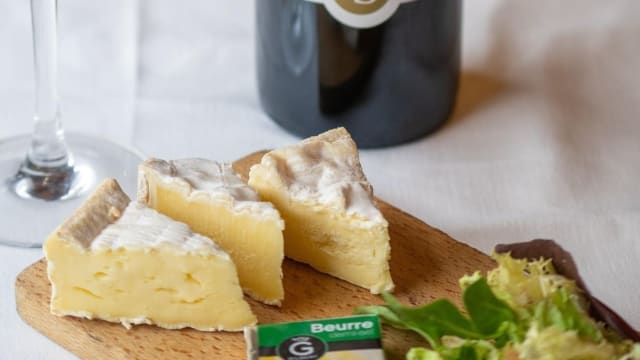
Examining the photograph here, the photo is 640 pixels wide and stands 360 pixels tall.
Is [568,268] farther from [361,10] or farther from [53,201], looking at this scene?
[53,201]

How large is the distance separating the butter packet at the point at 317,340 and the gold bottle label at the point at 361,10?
1.34 ft

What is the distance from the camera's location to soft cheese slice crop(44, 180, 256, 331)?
3.74ft

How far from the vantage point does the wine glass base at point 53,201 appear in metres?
1.37

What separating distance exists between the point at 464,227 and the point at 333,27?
0.24 m

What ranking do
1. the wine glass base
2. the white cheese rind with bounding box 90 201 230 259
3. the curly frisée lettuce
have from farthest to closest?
the wine glass base
the white cheese rind with bounding box 90 201 230 259
the curly frisée lettuce

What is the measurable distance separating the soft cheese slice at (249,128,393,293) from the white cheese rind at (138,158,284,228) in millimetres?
22

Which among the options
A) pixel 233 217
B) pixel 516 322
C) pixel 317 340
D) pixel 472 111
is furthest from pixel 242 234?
pixel 472 111

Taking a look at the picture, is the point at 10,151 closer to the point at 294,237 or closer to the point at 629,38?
the point at 294,237

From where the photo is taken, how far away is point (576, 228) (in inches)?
55.7

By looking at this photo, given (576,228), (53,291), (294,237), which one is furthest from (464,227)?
(53,291)

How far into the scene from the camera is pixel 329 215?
1.21 metres

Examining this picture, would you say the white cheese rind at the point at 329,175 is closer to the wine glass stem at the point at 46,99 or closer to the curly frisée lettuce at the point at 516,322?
the curly frisée lettuce at the point at 516,322

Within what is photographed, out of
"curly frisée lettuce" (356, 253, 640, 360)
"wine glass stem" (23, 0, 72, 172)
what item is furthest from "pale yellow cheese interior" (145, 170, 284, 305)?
"wine glass stem" (23, 0, 72, 172)

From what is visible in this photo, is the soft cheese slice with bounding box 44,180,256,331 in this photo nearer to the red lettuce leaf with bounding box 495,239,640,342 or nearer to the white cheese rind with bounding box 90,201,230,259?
the white cheese rind with bounding box 90,201,230,259
